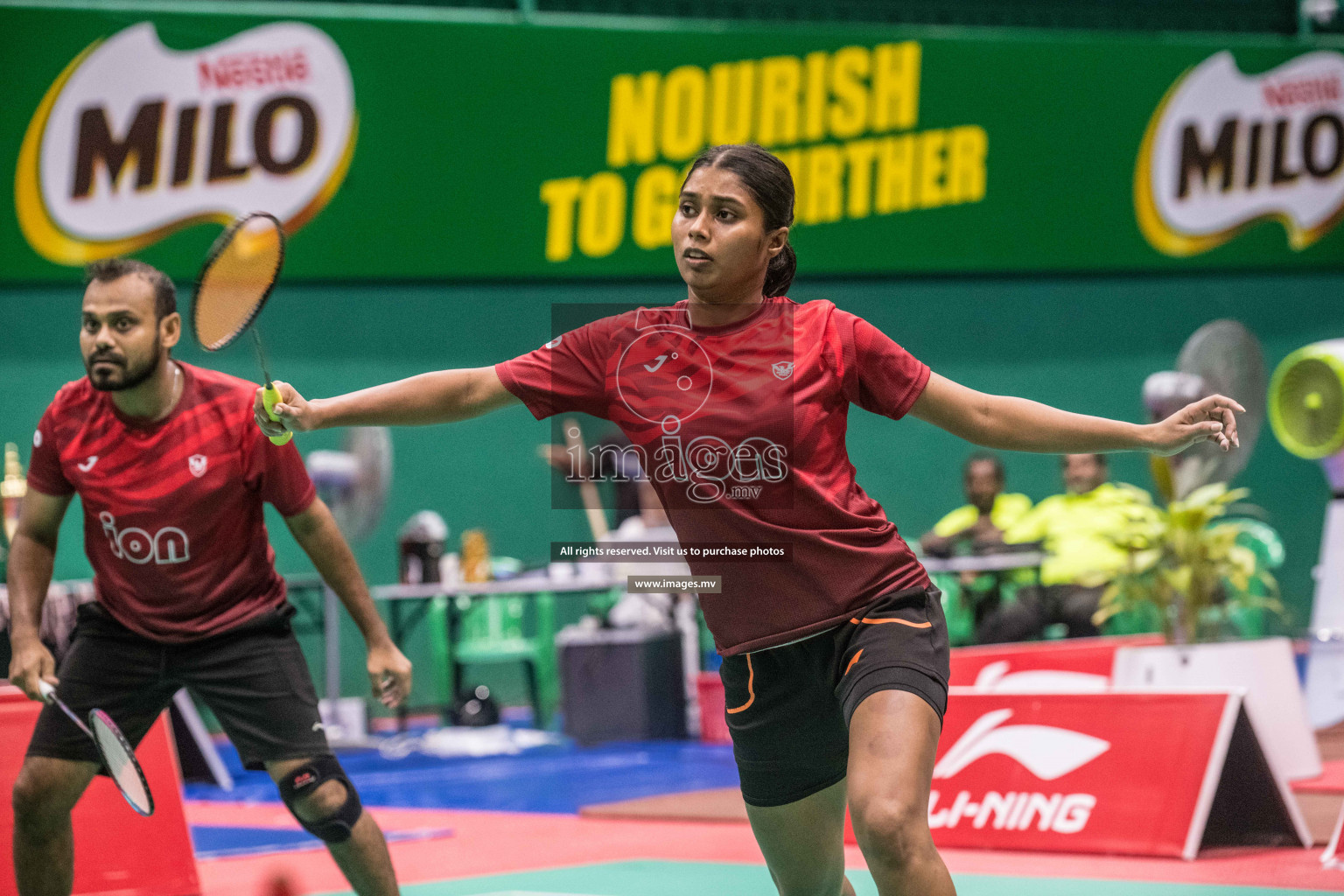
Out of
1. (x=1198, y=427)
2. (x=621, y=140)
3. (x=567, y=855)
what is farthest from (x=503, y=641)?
(x=1198, y=427)

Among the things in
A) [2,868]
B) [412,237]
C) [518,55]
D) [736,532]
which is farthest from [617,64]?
[736,532]

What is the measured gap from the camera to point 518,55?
1178cm

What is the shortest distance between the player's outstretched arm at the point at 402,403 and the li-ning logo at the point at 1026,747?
3.06 m

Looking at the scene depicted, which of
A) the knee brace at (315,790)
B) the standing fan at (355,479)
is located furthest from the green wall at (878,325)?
the knee brace at (315,790)

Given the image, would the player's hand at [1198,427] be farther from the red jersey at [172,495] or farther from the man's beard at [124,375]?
the man's beard at [124,375]

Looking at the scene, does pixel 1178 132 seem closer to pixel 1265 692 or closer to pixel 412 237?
pixel 412 237

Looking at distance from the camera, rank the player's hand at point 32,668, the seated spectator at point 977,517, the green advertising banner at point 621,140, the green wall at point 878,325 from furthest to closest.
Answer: the green wall at point 878,325 < the green advertising banner at point 621,140 < the seated spectator at point 977,517 < the player's hand at point 32,668

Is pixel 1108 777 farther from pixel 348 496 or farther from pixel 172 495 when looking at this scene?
pixel 348 496

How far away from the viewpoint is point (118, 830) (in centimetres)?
480

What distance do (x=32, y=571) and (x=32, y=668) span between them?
0.95ft

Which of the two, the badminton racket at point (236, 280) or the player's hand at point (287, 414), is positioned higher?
the badminton racket at point (236, 280)

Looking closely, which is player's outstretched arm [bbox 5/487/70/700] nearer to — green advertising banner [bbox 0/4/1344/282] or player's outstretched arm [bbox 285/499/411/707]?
player's outstretched arm [bbox 285/499/411/707]

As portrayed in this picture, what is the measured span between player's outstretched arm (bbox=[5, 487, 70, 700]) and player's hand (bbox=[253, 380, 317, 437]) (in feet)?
4.28

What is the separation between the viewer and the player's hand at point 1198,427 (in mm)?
2918
